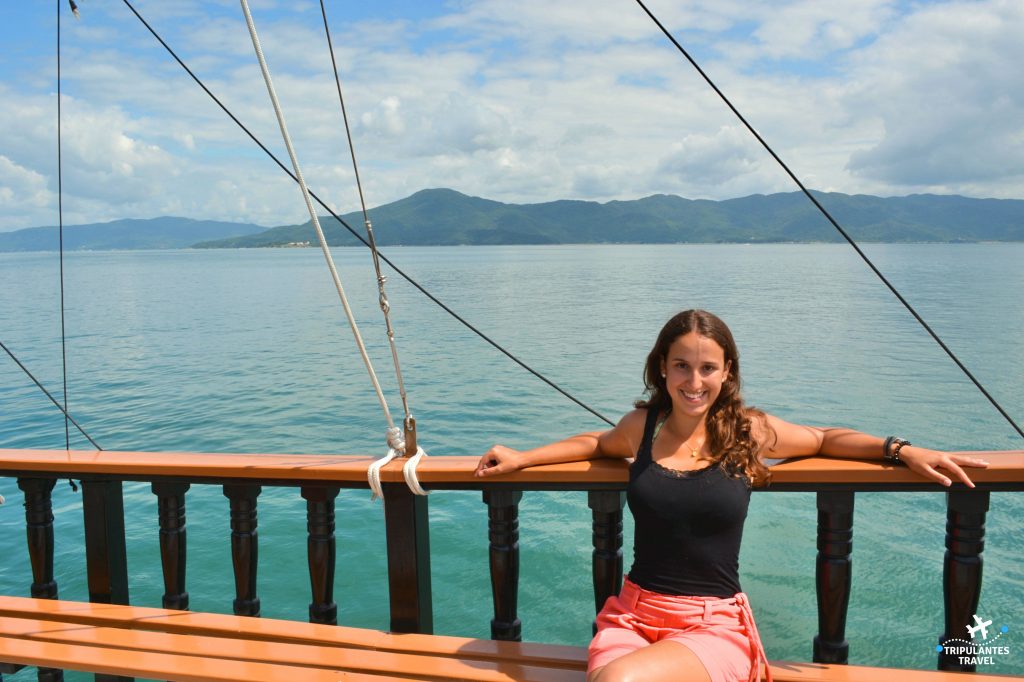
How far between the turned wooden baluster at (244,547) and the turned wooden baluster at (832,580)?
6.35 ft

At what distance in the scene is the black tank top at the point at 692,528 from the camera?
238cm

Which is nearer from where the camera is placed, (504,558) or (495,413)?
(504,558)

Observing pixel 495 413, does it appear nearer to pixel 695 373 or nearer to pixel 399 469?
pixel 399 469

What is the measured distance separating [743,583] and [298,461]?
5.50m

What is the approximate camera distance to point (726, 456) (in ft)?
7.96

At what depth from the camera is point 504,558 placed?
2787 millimetres

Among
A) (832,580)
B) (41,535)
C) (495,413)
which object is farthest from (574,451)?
(495,413)

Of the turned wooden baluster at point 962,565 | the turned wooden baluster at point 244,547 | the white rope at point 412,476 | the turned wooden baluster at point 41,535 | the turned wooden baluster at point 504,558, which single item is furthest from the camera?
the turned wooden baluster at point 41,535

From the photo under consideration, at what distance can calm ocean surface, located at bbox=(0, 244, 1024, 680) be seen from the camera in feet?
23.4

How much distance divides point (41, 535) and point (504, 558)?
1.80 metres

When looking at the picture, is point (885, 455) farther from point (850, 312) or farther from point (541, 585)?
point (850, 312)

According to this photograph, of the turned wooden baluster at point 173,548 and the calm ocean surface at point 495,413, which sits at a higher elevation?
the turned wooden baluster at point 173,548

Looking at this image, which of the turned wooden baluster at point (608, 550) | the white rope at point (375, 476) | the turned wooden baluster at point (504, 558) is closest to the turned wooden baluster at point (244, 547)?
the white rope at point (375, 476)

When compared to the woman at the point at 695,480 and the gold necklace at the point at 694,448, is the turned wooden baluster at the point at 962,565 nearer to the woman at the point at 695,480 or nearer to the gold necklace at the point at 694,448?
the woman at the point at 695,480
